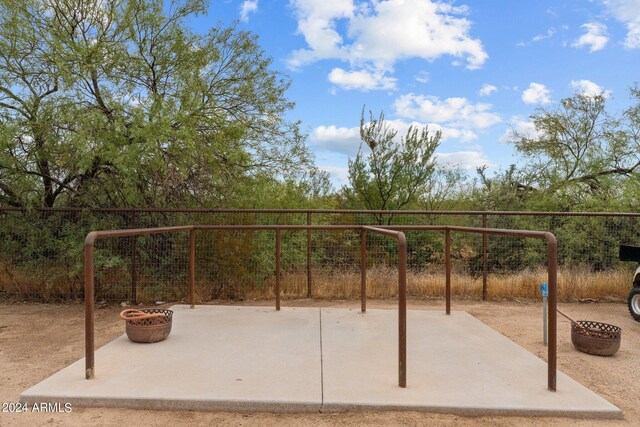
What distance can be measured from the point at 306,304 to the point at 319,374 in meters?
2.98

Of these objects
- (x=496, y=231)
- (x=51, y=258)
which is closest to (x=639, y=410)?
(x=496, y=231)

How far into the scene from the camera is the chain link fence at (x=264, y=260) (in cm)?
602

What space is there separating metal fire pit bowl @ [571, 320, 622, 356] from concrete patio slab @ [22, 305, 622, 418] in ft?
2.10

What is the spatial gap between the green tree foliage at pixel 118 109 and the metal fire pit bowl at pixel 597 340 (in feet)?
15.3

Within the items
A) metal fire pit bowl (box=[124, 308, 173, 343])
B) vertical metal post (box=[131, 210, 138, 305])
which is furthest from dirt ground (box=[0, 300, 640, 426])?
metal fire pit bowl (box=[124, 308, 173, 343])

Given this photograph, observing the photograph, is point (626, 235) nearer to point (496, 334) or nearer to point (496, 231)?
point (496, 334)

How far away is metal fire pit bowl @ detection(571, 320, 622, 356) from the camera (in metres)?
3.81

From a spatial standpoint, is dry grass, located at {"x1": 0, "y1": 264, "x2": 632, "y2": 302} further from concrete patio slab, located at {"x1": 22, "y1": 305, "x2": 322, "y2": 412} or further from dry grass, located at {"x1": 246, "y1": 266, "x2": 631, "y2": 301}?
concrete patio slab, located at {"x1": 22, "y1": 305, "x2": 322, "y2": 412}

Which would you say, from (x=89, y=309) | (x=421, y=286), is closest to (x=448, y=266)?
(x=421, y=286)

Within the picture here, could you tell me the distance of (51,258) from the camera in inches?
238

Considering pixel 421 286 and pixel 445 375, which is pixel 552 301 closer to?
pixel 445 375

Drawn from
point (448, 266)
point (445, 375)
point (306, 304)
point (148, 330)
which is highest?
point (448, 266)

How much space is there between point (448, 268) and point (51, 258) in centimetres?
566

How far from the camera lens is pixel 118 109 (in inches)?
210
